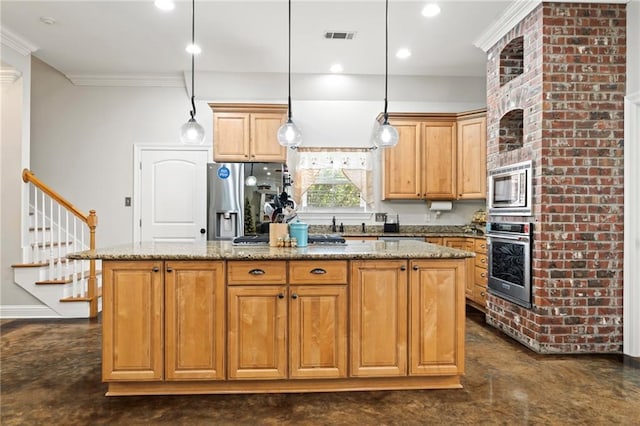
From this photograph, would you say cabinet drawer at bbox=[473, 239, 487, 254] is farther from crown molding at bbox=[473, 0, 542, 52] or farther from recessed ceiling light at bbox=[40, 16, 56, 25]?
recessed ceiling light at bbox=[40, 16, 56, 25]

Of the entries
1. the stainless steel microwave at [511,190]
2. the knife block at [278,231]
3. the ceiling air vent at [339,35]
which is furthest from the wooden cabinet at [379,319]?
the ceiling air vent at [339,35]

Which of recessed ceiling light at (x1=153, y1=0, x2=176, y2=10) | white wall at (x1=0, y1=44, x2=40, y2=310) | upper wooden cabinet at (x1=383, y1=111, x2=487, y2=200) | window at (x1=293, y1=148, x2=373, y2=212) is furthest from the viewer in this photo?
window at (x1=293, y1=148, x2=373, y2=212)

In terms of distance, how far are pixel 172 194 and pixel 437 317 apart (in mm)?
4116

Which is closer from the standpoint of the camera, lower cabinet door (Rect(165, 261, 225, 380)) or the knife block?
lower cabinet door (Rect(165, 261, 225, 380))

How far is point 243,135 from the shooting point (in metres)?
4.99

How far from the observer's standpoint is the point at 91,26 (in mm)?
3971

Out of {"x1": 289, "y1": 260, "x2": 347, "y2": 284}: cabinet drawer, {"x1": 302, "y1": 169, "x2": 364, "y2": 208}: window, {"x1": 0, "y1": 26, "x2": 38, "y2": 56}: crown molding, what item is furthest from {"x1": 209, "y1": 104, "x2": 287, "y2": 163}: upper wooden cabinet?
{"x1": 289, "y1": 260, "x2": 347, "y2": 284}: cabinet drawer

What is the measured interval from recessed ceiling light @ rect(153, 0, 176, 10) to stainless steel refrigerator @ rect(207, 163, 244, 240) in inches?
74.1

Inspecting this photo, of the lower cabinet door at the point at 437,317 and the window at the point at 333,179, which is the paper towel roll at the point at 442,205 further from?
the lower cabinet door at the point at 437,317

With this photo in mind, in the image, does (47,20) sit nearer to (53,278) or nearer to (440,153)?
(53,278)

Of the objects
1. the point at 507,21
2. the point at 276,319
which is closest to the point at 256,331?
the point at 276,319

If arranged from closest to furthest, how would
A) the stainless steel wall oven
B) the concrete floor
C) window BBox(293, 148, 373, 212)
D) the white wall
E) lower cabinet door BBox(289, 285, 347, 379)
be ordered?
the concrete floor < lower cabinet door BBox(289, 285, 347, 379) < the stainless steel wall oven < the white wall < window BBox(293, 148, 373, 212)

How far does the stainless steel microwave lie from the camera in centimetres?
335

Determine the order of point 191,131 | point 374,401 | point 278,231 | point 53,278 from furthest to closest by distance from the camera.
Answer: point 53,278 < point 191,131 < point 278,231 < point 374,401
